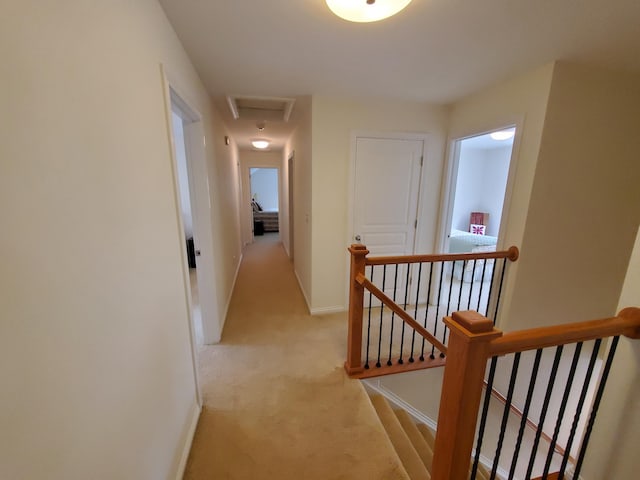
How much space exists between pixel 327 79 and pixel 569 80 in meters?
1.75

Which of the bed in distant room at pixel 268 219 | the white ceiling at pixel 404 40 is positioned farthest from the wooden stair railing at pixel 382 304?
the bed in distant room at pixel 268 219

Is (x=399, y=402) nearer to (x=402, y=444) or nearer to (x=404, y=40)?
(x=402, y=444)

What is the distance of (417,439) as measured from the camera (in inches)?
77.4

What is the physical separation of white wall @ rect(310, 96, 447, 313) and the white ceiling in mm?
427

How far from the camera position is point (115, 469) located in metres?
0.79

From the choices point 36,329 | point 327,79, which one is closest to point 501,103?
point 327,79

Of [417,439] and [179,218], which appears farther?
[417,439]

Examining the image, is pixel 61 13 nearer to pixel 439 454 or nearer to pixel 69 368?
pixel 69 368

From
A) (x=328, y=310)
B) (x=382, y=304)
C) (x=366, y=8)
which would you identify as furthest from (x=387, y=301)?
(x=366, y=8)

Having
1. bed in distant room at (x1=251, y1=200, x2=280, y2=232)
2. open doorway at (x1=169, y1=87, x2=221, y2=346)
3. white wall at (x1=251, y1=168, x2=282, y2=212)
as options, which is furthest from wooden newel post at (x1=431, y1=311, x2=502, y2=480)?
white wall at (x1=251, y1=168, x2=282, y2=212)

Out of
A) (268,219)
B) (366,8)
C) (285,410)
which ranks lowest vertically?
(285,410)

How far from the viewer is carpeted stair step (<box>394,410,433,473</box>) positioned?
5.99 ft

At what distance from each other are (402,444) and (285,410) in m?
0.80

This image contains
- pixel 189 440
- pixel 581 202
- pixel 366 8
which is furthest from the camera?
pixel 581 202
